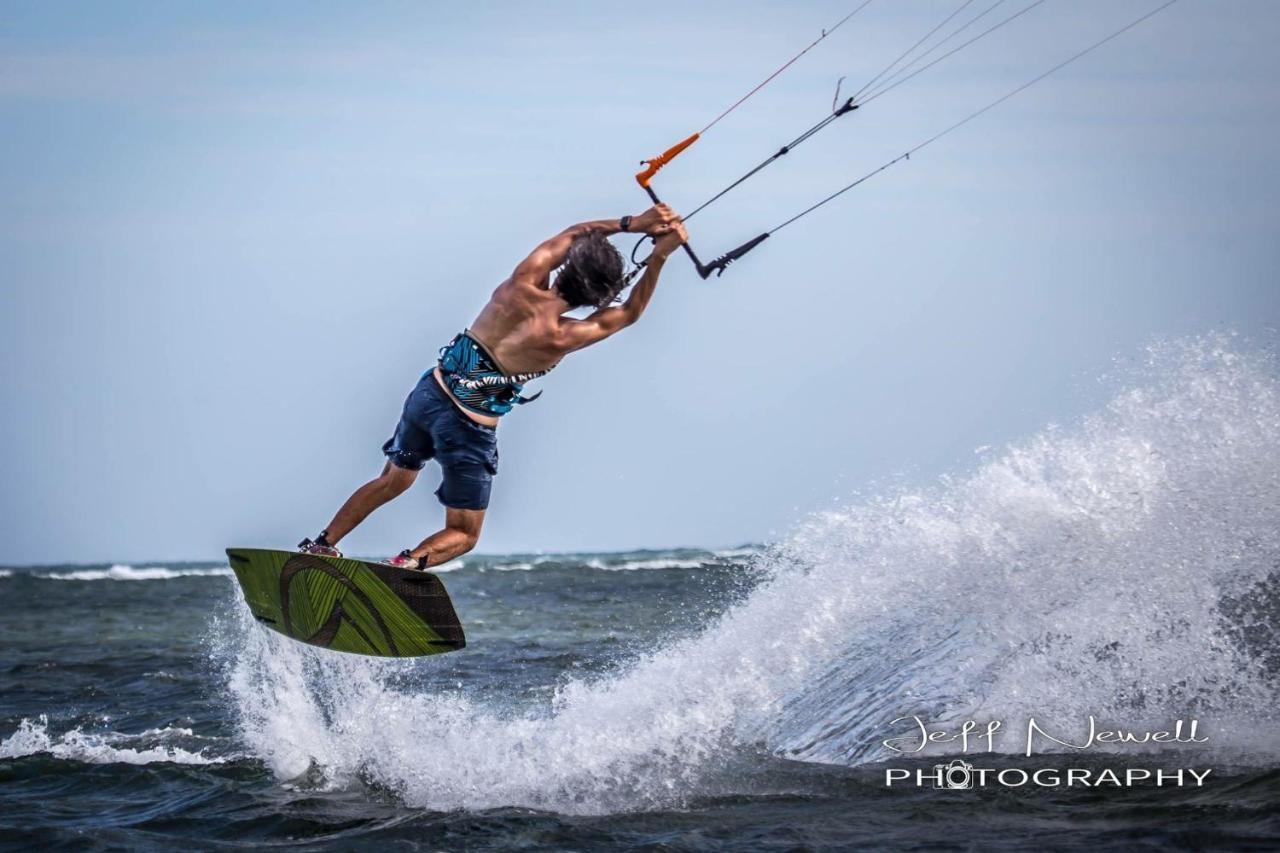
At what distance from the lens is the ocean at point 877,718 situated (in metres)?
7.57

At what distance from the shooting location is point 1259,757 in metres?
7.99

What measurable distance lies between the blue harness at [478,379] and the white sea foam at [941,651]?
2.34m

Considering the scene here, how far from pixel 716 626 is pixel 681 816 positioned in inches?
119

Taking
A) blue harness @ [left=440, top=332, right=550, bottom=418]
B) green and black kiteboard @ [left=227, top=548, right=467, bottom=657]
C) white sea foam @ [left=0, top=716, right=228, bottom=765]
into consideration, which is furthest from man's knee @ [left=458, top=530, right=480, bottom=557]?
white sea foam @ [left=0, top=716, right=228, bottom=765]

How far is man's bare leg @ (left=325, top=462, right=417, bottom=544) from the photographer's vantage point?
8555 mm

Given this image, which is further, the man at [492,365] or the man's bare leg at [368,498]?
the man's bare leg at [368,498]

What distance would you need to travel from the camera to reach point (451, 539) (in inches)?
328

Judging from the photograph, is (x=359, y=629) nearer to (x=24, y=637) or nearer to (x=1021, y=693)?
(x=1021, y=693)

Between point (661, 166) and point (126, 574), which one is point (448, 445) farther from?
point (126, 574)

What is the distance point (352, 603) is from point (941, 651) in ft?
13.3

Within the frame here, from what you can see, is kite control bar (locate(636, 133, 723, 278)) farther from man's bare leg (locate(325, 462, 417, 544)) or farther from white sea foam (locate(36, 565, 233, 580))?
white sea foam (locate(36, 565, 233, 580))

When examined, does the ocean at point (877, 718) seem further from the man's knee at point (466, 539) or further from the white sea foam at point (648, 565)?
the white sea foam at point (648, 565)

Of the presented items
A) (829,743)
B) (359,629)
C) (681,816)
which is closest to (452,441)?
(359,629)

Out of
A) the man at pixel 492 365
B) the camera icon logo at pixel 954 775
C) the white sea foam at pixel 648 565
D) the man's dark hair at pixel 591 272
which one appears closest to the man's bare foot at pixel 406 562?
the man at pixel 492 365
